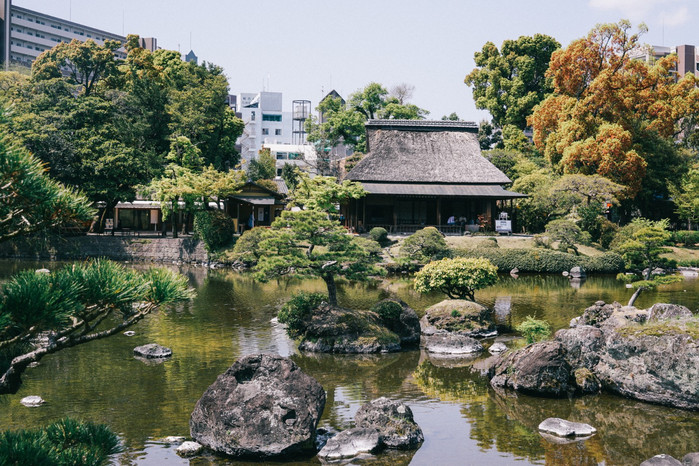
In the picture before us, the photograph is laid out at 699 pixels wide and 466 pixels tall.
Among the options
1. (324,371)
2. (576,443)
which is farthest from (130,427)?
(576,443)

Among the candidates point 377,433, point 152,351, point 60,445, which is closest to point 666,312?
point 377,433

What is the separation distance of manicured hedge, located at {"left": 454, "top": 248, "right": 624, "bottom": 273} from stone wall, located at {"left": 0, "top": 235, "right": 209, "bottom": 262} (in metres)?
18.7

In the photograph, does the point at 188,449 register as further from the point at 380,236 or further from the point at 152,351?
the point at 380,236

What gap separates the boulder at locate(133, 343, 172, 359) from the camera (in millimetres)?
→ 18219

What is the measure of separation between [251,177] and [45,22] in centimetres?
4940

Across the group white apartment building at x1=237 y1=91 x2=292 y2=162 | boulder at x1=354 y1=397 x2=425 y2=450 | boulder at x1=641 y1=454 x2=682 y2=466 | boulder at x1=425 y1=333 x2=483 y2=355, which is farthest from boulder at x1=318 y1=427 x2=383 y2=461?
white apartment building at x1=237 y1=91 x2=292 y2=162

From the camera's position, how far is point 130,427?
Result: 1250cm

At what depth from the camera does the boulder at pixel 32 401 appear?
1356 cm

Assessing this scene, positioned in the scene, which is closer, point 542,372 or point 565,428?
point 565,428

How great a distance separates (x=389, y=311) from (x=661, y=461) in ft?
35.0

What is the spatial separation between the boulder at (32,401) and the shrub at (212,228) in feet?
95.6

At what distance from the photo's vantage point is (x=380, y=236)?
41.9m

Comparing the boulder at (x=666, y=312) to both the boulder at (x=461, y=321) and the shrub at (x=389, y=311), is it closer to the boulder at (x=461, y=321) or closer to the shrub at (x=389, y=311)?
the boulder at (x=461, y=321)

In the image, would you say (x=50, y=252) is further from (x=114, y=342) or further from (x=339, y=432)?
(x=339, y=432)
